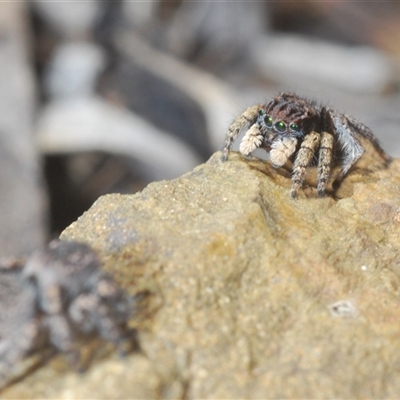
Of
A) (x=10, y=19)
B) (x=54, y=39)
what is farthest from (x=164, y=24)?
(x=10, y=19)

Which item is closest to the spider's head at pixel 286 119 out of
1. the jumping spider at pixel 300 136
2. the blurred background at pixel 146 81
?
the jumping spider at pixel 300 136

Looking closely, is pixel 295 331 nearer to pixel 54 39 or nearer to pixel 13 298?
pixel 13 298

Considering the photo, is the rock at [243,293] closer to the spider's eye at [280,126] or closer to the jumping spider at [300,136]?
the jumping spider at [300,136]

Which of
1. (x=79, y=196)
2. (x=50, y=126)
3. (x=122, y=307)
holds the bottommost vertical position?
(x=79, y=196)

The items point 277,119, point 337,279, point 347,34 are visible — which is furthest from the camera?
point 347,34

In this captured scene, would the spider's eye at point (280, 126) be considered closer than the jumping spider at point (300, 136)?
No

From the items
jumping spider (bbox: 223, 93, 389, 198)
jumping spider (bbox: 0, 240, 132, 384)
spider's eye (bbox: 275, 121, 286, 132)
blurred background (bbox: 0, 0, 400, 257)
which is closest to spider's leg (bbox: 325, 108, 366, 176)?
jumping spider (bbox: 223, 93, 389, 198)

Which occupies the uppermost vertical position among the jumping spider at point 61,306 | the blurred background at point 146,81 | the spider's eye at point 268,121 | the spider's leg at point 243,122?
the spider's eye at point 268,121

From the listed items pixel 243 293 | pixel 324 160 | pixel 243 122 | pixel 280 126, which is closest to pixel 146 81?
pixel 243 122
